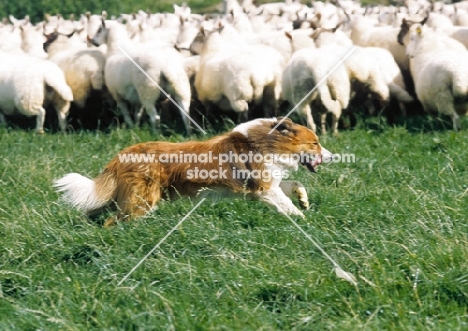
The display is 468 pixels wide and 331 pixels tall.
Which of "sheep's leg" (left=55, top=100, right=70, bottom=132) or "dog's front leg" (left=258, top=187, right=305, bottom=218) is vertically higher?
"dog's front leg" (left=258, top=187, right=305, bottom=218)

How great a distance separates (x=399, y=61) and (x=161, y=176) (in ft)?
21.5

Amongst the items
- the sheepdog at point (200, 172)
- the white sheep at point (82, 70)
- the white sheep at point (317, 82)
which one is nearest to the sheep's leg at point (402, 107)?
the white sheep at point (317, 82)

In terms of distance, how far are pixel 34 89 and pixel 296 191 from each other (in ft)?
16.5

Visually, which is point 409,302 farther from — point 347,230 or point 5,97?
point 5,97

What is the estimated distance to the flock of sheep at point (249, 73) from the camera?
31.8 ft

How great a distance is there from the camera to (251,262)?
5.13 m

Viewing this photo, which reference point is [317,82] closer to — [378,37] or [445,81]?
[445,81]

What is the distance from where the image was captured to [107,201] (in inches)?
237

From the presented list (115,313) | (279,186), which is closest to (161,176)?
(279,186)

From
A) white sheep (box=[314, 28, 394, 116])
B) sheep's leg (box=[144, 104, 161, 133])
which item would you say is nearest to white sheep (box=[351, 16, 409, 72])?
white sheep (box=[314, 28, 394, 116])

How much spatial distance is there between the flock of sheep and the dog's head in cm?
298

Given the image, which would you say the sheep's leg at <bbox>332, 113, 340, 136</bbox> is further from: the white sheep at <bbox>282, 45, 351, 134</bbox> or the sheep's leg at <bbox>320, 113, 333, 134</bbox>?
the sheep's leg at <bbox>320, 113, 333, 134</bbox>

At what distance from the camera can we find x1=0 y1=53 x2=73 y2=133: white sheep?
1042cm

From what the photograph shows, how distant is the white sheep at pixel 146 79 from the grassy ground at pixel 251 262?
293cm
